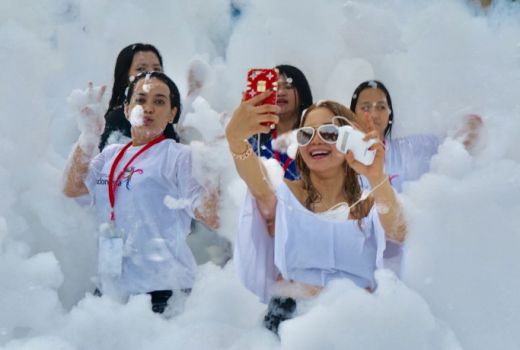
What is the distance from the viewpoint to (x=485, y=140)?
2354 millimetres

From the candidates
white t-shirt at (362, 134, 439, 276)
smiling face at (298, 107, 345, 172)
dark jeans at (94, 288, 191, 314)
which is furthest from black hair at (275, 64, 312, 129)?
dark jeans at (94, 288, 191, 314)

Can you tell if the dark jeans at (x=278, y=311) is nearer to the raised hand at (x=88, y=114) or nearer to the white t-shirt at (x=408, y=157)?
the white t-shirt at (x=408, y=157)

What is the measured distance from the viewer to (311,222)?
6.06 feet

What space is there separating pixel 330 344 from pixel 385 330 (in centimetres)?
15

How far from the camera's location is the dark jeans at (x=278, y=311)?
1816 millimetres

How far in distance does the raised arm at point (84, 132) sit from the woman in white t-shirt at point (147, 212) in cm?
6

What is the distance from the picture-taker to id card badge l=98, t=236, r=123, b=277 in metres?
2.12

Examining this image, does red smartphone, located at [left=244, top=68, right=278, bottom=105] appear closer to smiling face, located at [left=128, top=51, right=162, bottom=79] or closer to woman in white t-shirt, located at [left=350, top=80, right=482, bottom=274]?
woman in white t-shirt, located at [left=350, top=80, right=482, bottom=274]

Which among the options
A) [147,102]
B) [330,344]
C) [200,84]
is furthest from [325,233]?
[200,84]

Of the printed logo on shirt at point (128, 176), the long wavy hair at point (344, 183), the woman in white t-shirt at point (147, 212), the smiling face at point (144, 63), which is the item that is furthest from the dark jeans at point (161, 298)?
the smiling face at point (144, 63)

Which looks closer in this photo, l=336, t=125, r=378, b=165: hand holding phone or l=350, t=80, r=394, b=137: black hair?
l=336, t=125, r=378, b=165: hand holding phone

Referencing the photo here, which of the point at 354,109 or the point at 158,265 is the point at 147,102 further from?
the point at 354,109

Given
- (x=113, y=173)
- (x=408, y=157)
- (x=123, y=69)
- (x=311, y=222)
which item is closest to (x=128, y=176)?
(x=113, y=173)

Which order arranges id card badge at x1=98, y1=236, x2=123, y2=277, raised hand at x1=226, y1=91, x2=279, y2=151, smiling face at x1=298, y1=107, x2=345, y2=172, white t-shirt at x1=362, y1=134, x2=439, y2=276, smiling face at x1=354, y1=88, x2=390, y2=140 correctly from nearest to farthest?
raised hand at x1=226, y1=91, x2=279, y2=151 < smiling face at x1=298, y1=107, x2=345, y2=172 < id card badge at x1=98, y1=236, x2=123, y2=277 < white t-shirt at x1=362, y1=134, x2=439, y2=276 < smiling face at x1=354, y1=88, x2=390, y2=140
